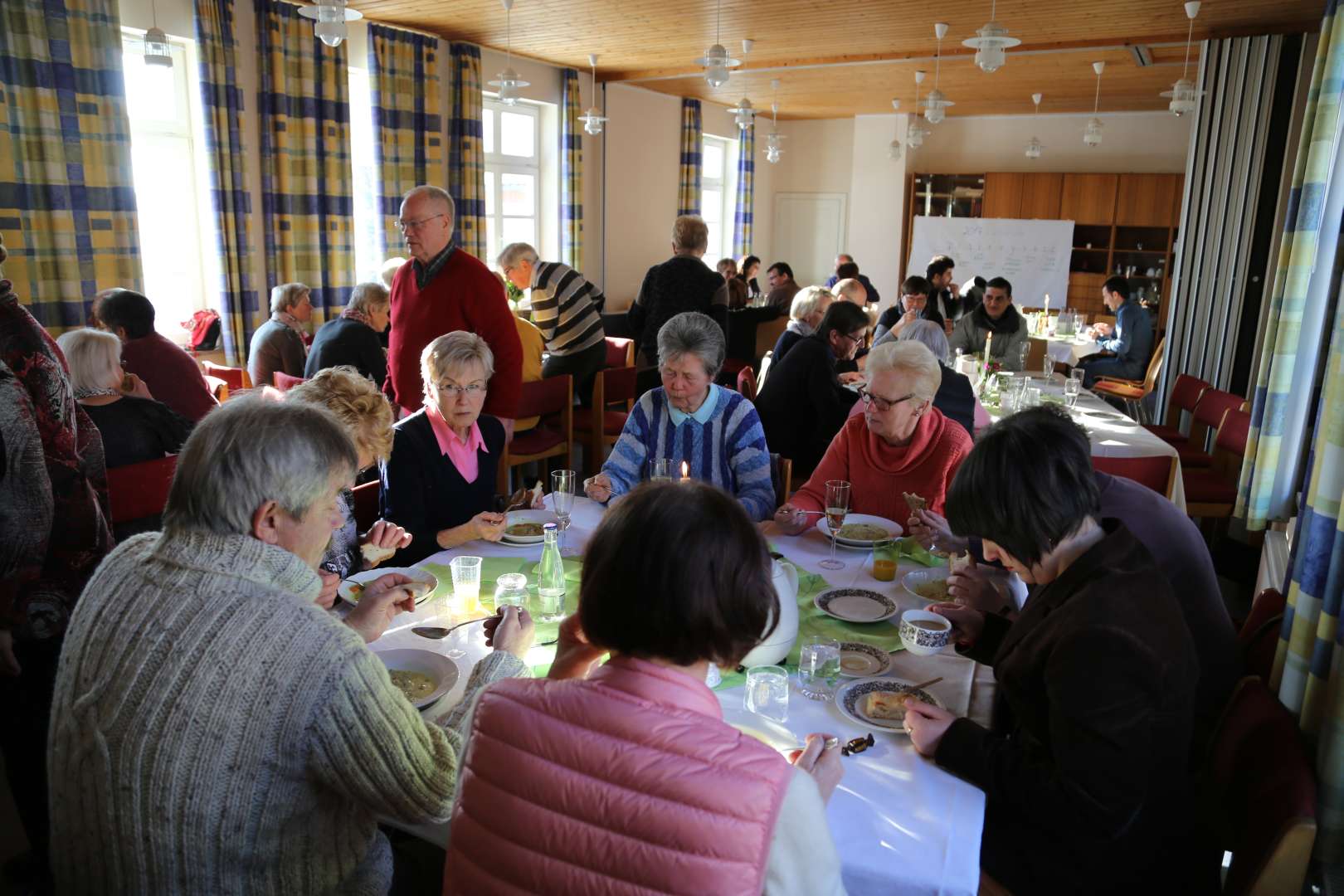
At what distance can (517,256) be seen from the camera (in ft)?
19.6

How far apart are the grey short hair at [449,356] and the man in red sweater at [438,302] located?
1.05 m

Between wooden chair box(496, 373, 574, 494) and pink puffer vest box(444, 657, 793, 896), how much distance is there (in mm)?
3393

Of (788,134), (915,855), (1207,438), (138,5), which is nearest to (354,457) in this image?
(915,855)

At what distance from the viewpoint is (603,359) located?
5.98 meters

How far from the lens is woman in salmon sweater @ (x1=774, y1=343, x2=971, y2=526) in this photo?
2.75 meters

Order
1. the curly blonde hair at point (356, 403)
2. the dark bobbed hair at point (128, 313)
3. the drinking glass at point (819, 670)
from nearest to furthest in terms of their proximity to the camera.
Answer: the drinking glass at point (819, 670), the curly blonde hair at point (356, 403), the dark bobbed hair at point (128, 313)

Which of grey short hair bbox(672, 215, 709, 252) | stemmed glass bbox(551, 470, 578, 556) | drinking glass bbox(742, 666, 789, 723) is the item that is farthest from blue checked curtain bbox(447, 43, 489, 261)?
drinking glass bbox(742, 666, 789, 723)

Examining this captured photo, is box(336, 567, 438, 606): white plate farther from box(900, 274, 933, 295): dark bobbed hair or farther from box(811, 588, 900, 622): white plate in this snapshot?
box(900, 274, 933, 295): dark bobbed hair

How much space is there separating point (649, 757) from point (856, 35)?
690cm

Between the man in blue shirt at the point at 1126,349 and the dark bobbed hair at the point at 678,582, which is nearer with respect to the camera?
the dark bobbed hair at the point at 678,582

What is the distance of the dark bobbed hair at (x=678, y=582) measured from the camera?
1.05m

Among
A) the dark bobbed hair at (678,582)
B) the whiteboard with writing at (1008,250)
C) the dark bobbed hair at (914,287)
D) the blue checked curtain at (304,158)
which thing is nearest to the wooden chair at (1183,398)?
the dark bobbed hair at (914,287)

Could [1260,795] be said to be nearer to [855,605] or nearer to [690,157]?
[855,605]

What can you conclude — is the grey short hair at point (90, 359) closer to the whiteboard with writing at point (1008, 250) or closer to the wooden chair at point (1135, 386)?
the wooden chair at point (1135, 386)
